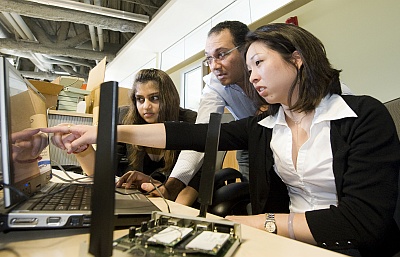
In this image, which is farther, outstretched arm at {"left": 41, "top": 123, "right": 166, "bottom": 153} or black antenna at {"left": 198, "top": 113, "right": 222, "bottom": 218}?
outstretched arm at {"left": 41, "top": 123, "right": 166, "bottom": 153}

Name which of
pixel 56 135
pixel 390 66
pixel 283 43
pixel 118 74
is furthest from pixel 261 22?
pixel 118 74

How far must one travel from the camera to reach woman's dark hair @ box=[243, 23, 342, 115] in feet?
2.73

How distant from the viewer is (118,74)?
556 centimetres

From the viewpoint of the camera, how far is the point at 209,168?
55 centimetres

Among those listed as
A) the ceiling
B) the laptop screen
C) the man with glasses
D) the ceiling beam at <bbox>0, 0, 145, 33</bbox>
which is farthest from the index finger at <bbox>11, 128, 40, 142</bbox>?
Answer: the ceiling beam at <bbox>0, 0, 145, 33</bbox>

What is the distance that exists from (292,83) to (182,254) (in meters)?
0.66

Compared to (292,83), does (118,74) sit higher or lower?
higher

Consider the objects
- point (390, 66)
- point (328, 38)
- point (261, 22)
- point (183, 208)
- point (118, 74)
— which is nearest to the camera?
point (183, 208)

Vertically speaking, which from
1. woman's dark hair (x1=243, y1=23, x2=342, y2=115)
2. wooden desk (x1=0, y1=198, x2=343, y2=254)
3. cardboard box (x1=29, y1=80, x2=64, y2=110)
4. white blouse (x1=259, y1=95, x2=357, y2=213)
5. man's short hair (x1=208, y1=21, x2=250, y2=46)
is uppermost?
man's short hair (x1=208, y1=21, x2=250, y2=46)

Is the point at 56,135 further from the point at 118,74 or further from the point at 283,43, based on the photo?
the point at 118,74

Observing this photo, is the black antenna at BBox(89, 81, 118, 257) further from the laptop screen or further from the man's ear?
the man's ear

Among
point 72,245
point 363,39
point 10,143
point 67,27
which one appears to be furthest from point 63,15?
point 72,245

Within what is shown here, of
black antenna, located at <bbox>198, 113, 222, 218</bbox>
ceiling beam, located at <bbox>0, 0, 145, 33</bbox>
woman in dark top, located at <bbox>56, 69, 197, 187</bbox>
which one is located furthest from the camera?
ceiling beam, located at <bbox>0, 0, 145, 33</bbox>

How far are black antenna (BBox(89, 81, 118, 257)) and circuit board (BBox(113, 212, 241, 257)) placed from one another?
54 mm
